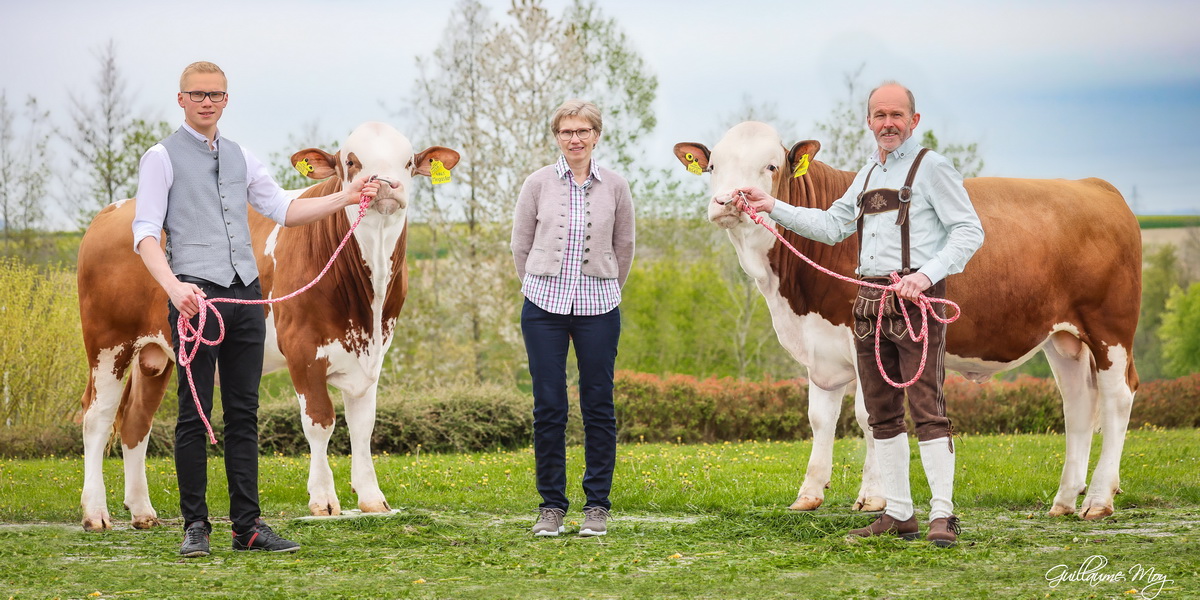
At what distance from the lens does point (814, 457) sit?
712cm

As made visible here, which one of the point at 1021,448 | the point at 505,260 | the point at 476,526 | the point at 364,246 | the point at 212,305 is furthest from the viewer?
the point at 505,260

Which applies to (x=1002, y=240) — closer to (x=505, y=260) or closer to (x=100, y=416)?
(x=100, y=416)

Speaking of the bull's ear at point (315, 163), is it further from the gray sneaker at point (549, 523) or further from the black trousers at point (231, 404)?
the gray sneaker at point (549, 523)

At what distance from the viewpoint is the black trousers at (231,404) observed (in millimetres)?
5457

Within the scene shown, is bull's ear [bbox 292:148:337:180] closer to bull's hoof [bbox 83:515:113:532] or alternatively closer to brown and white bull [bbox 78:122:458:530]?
brown and white bull [bbox 78:122:458:530]

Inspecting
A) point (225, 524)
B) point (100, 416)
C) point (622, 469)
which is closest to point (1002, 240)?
point (622, 469)

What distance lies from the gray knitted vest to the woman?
1.47 meters

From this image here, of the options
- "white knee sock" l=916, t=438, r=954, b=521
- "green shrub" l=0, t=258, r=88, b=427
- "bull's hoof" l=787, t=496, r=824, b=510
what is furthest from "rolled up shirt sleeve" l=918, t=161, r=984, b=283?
"green shrub" l=0, t=258, r=88, b=427

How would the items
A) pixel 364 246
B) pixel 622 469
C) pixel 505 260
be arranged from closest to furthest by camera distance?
pixel 364 246, pixel 622 469, pixel 505 260

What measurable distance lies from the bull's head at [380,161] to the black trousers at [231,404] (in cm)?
140

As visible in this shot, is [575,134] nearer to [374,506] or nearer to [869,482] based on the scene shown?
[374,506]

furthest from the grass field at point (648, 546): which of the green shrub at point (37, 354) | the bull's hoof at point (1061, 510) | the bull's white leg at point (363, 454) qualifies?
the green shrub at point (37, 354)

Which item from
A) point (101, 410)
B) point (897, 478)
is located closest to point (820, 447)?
point (897, 478)

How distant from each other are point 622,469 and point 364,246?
3.41 metres
